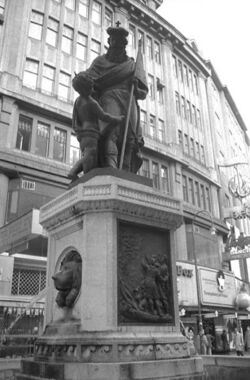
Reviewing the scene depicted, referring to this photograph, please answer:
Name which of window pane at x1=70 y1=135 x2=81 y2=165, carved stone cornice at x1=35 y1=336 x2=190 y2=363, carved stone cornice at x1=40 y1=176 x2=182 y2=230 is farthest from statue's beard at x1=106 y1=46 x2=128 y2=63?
window pane at x1=70 y1=135 x2=81 y2=165

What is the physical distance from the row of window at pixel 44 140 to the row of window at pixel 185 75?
19.9 m

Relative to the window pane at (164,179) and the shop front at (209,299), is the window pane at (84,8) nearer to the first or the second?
the window pane at (164,179)

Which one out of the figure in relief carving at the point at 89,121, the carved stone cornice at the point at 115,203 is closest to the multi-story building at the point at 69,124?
the figure in relief carving at the point at 89,121

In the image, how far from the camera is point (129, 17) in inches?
1586

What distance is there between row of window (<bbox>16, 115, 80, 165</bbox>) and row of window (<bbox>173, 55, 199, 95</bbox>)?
782 inches

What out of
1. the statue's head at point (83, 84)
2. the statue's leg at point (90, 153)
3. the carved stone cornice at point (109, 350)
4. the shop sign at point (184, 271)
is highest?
the shop sign at point (184, 271)

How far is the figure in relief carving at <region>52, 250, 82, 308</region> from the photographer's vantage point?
5.91 metres

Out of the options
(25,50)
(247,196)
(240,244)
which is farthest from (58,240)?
(247,196)

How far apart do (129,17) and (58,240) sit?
1517 inches

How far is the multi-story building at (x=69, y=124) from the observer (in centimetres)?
2531

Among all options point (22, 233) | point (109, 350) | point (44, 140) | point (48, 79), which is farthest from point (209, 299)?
point (109, 350)

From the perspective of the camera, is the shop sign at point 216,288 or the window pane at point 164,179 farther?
the window pane at point 164,179

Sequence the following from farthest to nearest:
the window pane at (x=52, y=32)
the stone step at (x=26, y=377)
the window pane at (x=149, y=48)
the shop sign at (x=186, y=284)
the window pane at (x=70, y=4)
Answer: the window pane at (x=149, y=48) < the window pane at (x=70, y=4) < the window pane at (x=52, y=32) < the shop sign at (x=186, y=284) < the stone step at (x=26, y=377)

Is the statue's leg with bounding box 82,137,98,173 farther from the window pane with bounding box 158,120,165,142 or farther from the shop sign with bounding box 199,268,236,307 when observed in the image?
the window pane with bounding box 158,120,165,142
